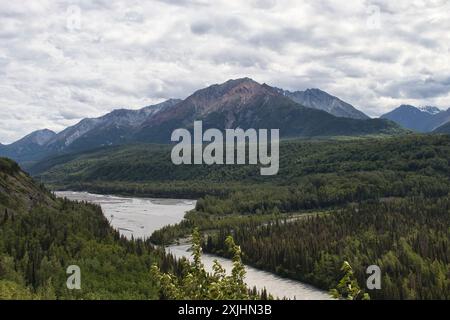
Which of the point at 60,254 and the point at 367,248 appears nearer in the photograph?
the point at 60,254

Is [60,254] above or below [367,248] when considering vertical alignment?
above

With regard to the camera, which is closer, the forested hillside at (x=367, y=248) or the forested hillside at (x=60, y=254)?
the forested hillside at (x=60, y=254)

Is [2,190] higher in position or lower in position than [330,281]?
higher

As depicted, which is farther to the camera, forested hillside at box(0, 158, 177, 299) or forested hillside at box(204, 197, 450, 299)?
forested hillside at box(204, 197, 450, 299)
